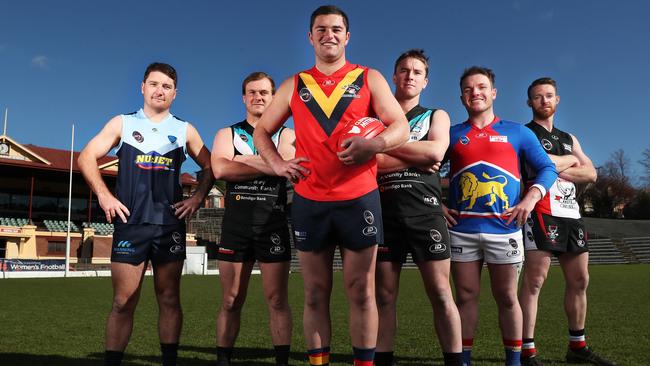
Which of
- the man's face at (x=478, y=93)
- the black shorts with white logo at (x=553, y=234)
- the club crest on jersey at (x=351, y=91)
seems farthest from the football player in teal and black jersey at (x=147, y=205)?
the black shorts with white logo at (x=553, y=234)

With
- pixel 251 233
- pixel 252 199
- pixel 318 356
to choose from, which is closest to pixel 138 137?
pixel 252 199

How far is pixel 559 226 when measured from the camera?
214 inches

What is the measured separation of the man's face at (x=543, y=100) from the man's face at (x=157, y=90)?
377cm

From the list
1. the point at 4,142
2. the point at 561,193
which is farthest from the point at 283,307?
the point at 4,142

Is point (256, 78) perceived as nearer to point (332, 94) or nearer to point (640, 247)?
point (332, 94)

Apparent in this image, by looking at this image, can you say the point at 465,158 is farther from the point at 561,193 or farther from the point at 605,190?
the point at 605,190

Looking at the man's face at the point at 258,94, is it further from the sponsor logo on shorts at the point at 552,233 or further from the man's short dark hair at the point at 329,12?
the sponsor logo on shorts at the point at 552,233

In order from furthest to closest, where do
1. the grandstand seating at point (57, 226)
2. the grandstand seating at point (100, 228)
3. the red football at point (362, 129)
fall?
the grandstand seating at point (100, 228) → the grandstand seating at point (57, 226) → the red football at point (362, 129)

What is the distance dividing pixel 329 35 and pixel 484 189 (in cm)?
201

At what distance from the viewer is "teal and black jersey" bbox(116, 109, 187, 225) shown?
14.4 ft

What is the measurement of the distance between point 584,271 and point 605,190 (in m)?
70.2

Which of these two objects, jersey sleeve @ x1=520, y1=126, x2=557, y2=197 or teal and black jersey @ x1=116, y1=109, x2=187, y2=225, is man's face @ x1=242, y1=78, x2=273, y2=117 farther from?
jersey sleeve @ x1=520, y1=126, x2=557, y2=197

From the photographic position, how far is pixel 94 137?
4523 mm

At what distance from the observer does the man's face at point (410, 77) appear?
13.9 feet
